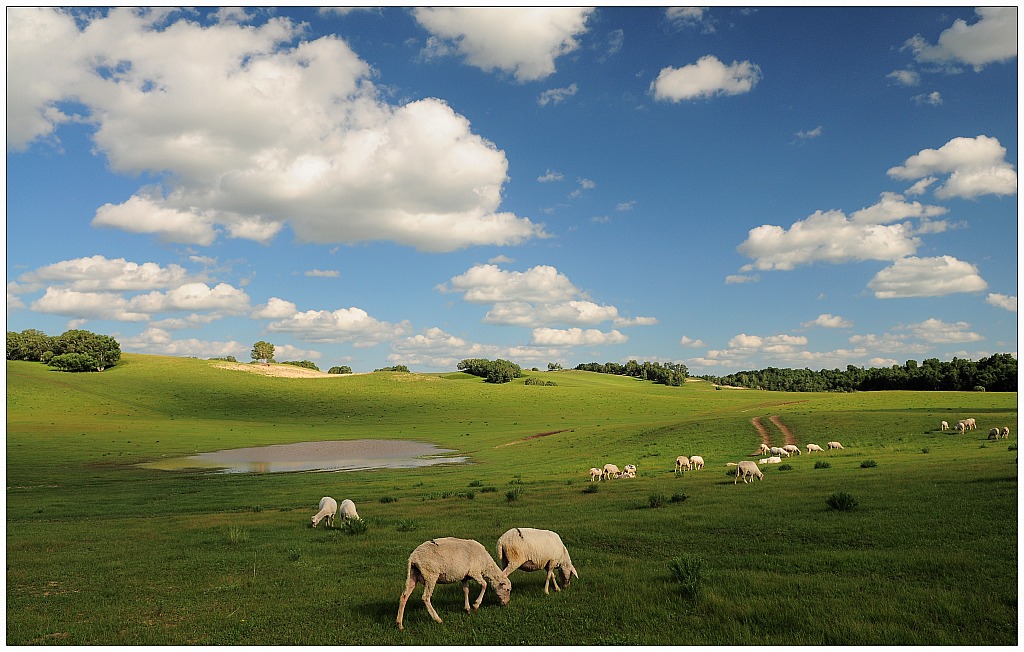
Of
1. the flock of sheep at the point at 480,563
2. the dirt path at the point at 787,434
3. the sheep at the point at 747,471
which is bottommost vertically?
the dirt path at the point at 787,434

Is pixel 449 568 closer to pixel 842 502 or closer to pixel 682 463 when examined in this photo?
pixel 842 502

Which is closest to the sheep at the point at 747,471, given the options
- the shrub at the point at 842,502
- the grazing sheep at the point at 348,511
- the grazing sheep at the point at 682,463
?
the grazing sheep at the point at 682,463

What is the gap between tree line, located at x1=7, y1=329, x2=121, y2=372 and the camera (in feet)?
462

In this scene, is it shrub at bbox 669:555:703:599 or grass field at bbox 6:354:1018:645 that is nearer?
grass field at bbox 6:354:1018:645

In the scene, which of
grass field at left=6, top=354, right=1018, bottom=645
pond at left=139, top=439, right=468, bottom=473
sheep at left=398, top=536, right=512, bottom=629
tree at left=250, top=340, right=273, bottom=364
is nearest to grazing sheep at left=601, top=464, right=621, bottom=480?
grass field at left=6, top=354, right=1018, bottom=645

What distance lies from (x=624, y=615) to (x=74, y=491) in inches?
1575

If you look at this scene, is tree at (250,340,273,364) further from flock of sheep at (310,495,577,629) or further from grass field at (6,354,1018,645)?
flock of sheep at (310,495,577,629)

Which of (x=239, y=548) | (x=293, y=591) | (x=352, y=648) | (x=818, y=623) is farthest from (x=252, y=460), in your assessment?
(x=818, y=623)

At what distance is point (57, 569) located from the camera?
55.4ft

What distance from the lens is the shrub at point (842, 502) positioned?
19.0m

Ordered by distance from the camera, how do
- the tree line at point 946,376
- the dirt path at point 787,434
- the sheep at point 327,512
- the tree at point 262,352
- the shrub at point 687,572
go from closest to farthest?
1. the shrub at point 687,572
2. the sheep at point 327,512
3. the dirt path at point 787,434
4. the tree line at point 946,376
5. the tree at point 262,352

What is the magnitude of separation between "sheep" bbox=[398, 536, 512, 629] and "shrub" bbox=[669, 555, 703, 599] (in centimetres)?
374

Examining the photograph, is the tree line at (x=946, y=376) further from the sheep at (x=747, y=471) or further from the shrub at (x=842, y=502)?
the shrub at (x=842, y=502)

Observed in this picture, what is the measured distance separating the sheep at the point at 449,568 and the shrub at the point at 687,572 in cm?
374
